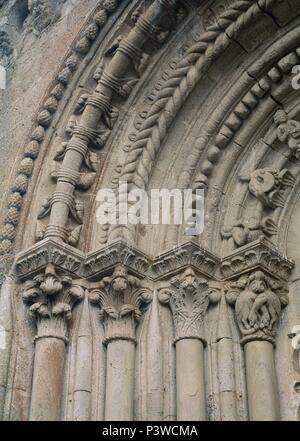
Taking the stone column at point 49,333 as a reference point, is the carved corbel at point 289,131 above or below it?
above

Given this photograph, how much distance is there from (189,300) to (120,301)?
0.59 meters

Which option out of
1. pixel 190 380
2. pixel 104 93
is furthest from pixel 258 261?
pixel 104 93

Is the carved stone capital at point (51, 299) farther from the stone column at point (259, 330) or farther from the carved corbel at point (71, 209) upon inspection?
the stone column at point (259, 330)

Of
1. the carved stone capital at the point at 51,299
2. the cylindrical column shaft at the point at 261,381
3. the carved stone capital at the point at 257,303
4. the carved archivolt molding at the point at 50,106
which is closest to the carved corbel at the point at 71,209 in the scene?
the carved archivolt molding at the point at 50,106

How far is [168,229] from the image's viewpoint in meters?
6.96

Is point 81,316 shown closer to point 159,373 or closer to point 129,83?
point 159,373

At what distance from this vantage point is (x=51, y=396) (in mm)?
6016

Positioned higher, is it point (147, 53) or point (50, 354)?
point (147, 53)

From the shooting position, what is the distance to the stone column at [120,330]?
599 centimetres

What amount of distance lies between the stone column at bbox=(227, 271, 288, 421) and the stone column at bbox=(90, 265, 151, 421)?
0.83m

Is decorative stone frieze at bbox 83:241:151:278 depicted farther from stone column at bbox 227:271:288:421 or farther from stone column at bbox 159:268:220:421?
stone column at bbox 227:271:288:421

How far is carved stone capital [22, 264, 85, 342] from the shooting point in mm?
6355

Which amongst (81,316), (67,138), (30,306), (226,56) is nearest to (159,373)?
(81,316)

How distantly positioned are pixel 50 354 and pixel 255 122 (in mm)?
2985
